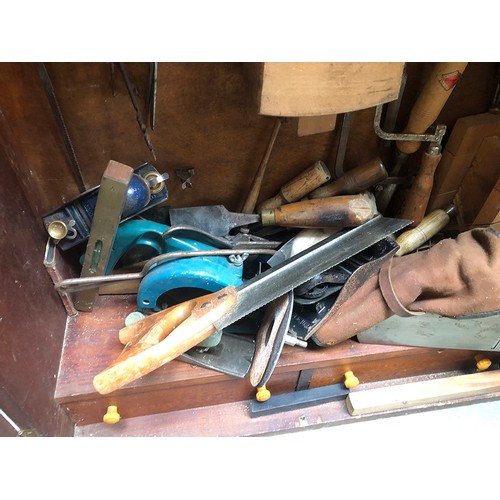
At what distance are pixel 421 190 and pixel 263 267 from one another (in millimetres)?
419

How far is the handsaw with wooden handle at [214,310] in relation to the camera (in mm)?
630

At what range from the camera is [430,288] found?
2.52 feet

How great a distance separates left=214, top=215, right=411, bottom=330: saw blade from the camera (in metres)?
0.71

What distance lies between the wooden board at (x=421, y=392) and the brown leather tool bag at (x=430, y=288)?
7.6 inches

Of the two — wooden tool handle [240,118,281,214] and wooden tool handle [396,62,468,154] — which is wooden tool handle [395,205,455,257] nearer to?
wooden tool handle [396,62,468,154]

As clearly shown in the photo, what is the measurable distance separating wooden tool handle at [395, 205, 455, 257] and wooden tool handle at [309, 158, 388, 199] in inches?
6.4

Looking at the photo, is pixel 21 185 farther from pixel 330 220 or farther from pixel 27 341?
pixel 330 220

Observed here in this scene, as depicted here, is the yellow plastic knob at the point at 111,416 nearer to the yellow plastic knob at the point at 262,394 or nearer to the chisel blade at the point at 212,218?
the yellow plastic knob at the point at 262,394

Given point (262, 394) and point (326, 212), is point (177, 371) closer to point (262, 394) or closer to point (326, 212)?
point (262, 394)

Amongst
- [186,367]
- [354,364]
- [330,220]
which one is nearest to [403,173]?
[330,220]

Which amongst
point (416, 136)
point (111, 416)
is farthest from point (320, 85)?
point (111, 416)

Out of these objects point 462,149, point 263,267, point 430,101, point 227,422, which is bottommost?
Answer: point 227,422

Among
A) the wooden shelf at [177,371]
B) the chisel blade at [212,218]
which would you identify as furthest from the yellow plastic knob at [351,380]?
the chisel blade at [212,218]

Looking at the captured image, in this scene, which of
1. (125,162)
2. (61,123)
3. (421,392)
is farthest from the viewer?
(421,392)
